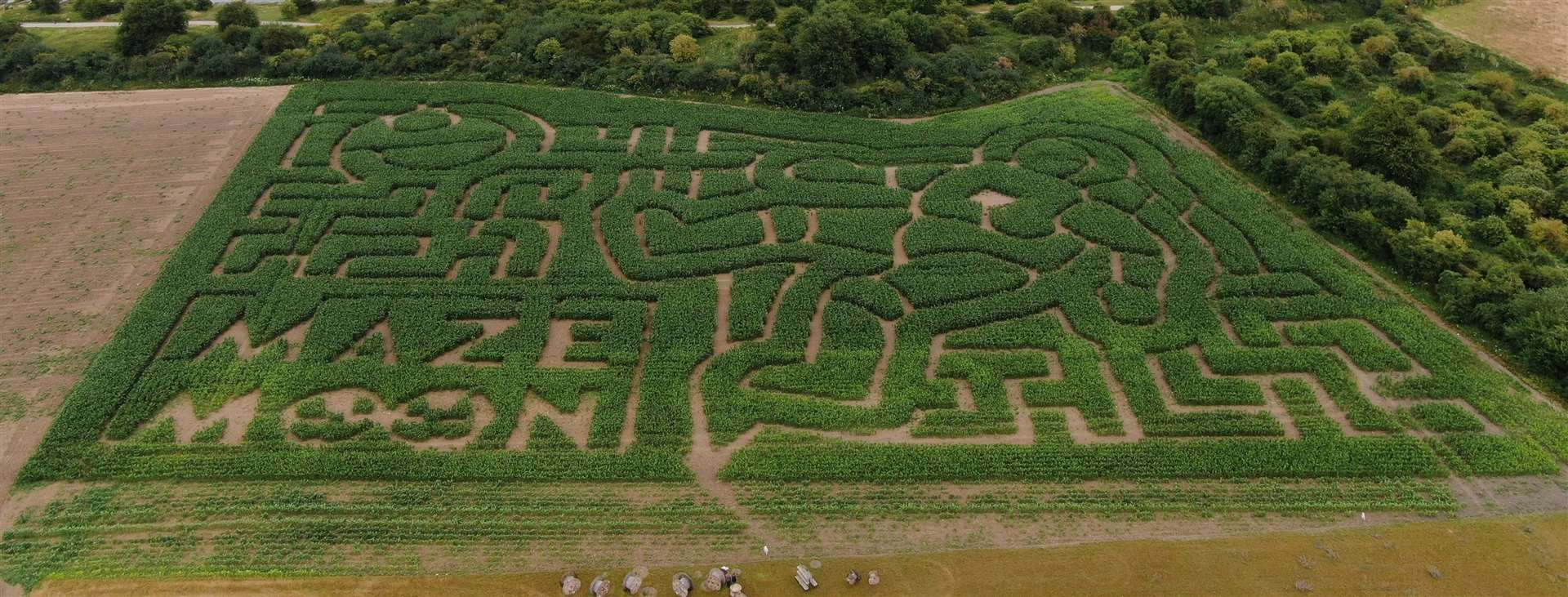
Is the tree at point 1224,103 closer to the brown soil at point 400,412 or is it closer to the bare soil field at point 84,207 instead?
the brown soil at point 400,412

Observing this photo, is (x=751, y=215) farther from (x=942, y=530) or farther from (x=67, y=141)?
(x=67, y=141)

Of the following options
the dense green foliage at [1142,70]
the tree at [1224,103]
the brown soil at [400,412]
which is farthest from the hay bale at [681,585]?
the tree at [1224,103]

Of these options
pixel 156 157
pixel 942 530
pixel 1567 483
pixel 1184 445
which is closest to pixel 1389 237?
pixel 1567 483

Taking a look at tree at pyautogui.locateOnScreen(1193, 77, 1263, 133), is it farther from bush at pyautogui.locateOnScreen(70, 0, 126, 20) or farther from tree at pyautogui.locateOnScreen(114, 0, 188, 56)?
bush at pyautogui.locateOnScreen(70, 0, 126, 20)

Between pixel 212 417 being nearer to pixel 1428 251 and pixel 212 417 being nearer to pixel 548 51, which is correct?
pixel 548 51

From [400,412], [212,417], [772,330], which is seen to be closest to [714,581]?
[772,330]

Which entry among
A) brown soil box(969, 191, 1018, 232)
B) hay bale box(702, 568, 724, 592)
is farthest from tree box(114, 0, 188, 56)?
hay bale box(702, 568, 724, 592)
